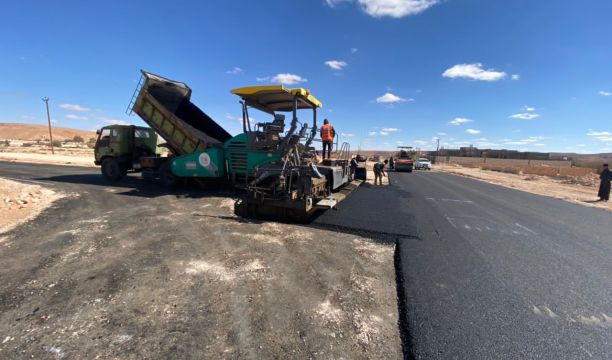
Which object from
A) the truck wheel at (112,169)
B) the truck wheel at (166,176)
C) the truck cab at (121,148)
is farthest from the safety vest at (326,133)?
the truck wheel at (112,169)

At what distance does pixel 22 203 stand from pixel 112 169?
Answer: 429 cm

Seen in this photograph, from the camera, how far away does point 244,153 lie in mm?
8633

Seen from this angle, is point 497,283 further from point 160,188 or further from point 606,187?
point 606,187

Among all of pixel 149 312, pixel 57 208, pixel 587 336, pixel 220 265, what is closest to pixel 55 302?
pixel 149 312

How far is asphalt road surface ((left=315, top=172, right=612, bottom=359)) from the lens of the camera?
2.64m

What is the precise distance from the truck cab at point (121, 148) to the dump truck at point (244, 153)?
31 mm

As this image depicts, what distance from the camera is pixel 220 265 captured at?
12.9ft

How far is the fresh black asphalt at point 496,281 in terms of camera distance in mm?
2646

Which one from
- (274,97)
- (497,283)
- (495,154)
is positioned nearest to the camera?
(497,283)

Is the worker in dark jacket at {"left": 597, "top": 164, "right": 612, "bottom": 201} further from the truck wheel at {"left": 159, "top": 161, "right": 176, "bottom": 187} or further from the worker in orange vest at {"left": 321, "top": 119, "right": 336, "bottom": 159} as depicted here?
the truck wheel at {"left": 159, "top": 161, "right": 176, "bottom": 187}

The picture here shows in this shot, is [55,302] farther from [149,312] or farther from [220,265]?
[220,265]

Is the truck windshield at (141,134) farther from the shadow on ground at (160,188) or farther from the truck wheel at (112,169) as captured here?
the shadow on ground at (160,188)

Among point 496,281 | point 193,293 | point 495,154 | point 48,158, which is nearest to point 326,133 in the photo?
point 496,281

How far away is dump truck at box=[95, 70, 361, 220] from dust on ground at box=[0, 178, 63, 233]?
2.75 meters
